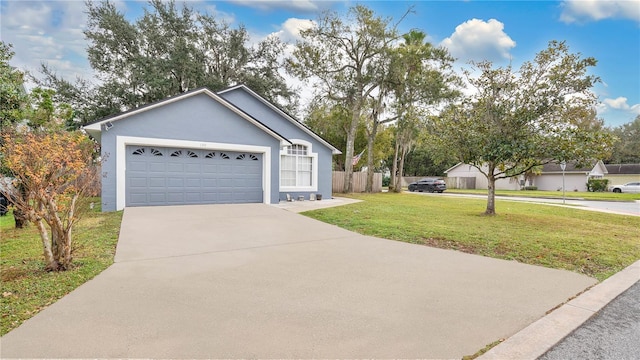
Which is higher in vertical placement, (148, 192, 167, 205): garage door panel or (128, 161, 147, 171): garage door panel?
(128, 161, 147, 171): garage door panel

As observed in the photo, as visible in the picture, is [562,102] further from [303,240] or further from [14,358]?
[14,358]

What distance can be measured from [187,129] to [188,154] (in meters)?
0.99

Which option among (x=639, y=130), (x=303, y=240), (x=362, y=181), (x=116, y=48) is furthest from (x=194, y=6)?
(x=639, y=130)

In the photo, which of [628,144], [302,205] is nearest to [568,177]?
[628,144]

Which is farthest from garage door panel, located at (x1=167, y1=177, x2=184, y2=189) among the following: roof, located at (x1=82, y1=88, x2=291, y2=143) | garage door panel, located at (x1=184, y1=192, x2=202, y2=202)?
roof, located at (x1=82, y1=88, x2=291, y2=143)

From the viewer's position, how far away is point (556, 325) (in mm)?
3346

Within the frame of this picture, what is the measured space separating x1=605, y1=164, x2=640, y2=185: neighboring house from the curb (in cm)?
4784

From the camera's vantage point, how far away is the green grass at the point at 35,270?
11.7 ft

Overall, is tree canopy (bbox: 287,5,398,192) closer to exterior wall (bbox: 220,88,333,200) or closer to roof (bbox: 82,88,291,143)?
exterior wall (bbox: 220,88,333,200)

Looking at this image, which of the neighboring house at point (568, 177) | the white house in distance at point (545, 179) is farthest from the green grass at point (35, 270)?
the neighboring house at point (568, 177)

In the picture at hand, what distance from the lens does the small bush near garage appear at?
3594 cm

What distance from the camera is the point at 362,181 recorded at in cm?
2766

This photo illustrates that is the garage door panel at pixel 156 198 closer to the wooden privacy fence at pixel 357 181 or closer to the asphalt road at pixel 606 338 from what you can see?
the asphalt road at pixel 606 338

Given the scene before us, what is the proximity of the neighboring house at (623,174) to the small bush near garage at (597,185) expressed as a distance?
220 inches
